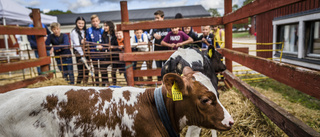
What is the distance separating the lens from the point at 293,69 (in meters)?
1.77

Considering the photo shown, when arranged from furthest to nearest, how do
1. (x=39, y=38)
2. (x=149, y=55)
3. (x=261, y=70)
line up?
(x=39, y=38)
(x=149, y=55)
(x=261, y=70)

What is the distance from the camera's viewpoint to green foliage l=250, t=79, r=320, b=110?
4.34 metres

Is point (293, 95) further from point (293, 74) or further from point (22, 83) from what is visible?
point (22, 83)

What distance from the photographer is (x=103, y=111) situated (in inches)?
67.2

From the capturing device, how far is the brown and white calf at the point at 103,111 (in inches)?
62.3

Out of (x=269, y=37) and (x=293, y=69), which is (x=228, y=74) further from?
(x=269, y=37)

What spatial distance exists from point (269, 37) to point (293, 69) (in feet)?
30.4

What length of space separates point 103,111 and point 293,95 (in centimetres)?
506

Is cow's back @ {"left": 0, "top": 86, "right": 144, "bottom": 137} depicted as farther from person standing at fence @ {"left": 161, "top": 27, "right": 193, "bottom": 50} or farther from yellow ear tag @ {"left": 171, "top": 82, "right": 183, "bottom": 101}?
person standing at fence @ {"left": 161, "top": 27, "right": 193, "bottom": 50}

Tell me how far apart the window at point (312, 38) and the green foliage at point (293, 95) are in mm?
1698

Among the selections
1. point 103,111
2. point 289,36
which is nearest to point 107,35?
point 103,111

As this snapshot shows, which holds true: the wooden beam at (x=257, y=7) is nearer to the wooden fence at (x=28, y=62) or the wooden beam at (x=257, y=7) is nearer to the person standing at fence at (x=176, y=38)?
the person standing at fence at (x=176, y=38)

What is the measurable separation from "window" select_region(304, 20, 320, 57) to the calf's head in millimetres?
6520

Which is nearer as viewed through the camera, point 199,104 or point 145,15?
point 199,104
